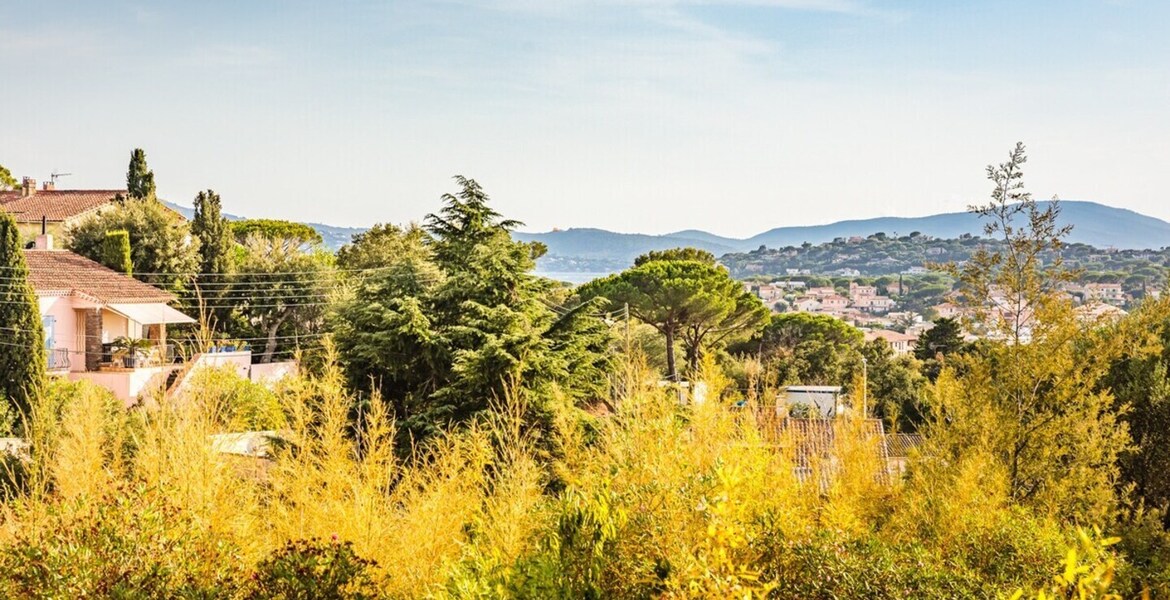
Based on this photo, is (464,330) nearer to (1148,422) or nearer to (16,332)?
(1148,422)

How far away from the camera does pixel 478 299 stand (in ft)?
36.0

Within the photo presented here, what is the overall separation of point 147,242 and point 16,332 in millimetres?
8151

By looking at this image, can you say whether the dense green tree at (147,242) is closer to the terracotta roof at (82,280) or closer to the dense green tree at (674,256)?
the terracotta roof at (82,280)

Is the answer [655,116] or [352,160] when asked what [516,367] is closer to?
[655,116]

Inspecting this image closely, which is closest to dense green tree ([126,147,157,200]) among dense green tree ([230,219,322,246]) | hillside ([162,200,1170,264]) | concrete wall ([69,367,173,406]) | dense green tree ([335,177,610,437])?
dense green tree ([230,219,322,246])

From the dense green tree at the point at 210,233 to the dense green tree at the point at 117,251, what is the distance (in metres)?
2.44

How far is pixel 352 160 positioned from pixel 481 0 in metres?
8.08

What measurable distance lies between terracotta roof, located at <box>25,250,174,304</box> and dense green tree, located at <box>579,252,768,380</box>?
10.6 m

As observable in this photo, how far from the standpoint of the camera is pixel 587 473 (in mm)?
5020

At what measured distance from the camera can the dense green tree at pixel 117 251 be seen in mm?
23500

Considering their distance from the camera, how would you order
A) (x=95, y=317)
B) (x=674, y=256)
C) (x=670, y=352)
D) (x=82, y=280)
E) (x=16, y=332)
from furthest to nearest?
(x=674, y=256), (x=670, y=352), (x=82, y=280), (x=95, y=317), (x=16, y=332)

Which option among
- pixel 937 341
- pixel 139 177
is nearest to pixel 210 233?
pixel 139 177

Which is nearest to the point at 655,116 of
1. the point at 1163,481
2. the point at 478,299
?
the point at 478,299

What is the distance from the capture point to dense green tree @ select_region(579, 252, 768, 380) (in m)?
23.9
